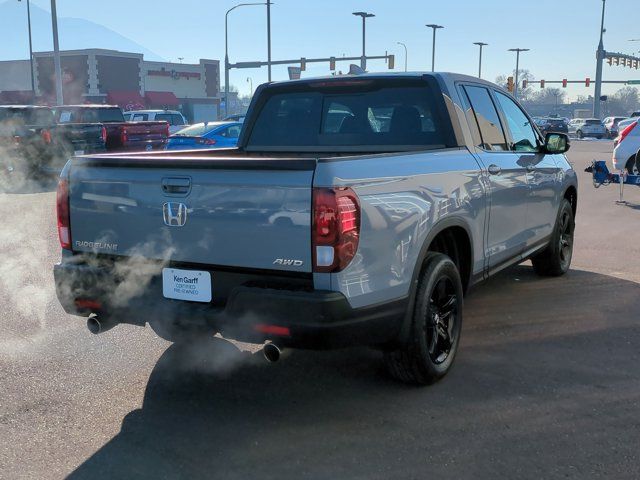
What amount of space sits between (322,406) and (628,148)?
12393 millimetres

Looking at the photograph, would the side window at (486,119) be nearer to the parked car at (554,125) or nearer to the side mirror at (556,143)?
the side mirror at (556,143)

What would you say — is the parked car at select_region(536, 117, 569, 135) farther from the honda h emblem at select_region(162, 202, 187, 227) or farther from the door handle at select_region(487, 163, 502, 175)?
the honda h emblem at select_region(162, 202, 187, 227)

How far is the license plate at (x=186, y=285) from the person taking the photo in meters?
3.66

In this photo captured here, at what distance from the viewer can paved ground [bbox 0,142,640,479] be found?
130 inches

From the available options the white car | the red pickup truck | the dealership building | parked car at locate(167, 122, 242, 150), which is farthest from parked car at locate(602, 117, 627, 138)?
parked car at locate(167, 122, 242, 150)

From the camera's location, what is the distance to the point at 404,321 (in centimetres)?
385

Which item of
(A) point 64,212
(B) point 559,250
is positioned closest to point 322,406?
(A) point 64,212

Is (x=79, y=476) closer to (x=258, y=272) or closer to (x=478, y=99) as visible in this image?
(x=258, y=272)

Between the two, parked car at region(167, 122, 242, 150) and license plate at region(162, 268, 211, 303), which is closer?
license plate at region(162, 268, 211, 303)

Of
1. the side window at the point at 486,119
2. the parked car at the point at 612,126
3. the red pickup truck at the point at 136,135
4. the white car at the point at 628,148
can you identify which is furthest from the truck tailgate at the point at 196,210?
the parked car at the point at 612,126

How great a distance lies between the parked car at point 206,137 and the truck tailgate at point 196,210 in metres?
10.8

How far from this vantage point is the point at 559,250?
22.5ft

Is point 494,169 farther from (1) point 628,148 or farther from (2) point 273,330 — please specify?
(1) point 628,148

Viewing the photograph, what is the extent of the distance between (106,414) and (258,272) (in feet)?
4.04
